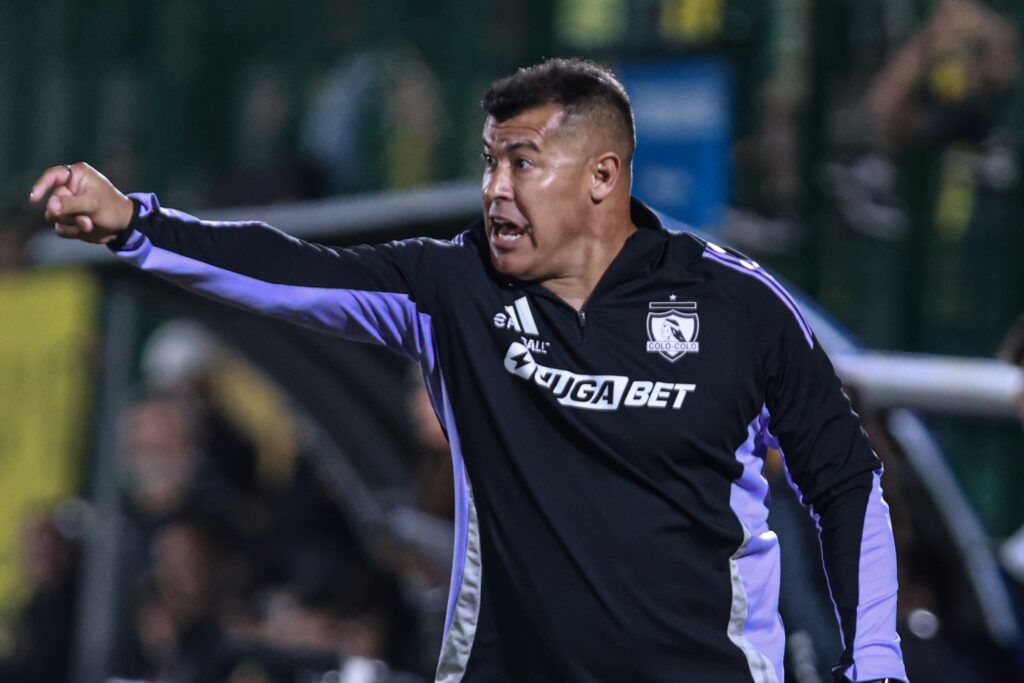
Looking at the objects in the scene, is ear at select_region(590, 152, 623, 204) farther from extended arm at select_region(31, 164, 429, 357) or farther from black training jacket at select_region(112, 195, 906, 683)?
extended arm at select_region(31, 164, 429, 357)

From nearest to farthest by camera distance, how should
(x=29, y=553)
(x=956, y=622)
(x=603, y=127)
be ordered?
(x=603, y=127) < (x=956, y=622) < (x=29, y=553)

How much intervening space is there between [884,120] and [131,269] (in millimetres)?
3970

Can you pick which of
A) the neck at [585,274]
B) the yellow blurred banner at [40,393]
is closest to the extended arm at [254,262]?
the neck at [585,274]

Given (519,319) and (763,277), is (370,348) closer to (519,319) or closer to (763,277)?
(519,319)

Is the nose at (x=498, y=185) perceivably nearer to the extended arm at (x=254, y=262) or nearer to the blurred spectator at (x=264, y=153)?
the extended arm at (x=254, y=262)

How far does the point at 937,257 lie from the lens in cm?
587

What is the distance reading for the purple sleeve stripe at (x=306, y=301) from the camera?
312cm

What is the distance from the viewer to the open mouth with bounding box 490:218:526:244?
324 cm

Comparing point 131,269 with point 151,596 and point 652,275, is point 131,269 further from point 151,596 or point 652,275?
point 652,275

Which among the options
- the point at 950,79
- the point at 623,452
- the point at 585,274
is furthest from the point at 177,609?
the point at 623,452

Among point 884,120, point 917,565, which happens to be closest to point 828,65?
point 884,120

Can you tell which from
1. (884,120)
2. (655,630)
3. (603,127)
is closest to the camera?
(655,630)

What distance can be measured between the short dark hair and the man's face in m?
0.02

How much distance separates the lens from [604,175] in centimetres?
334
